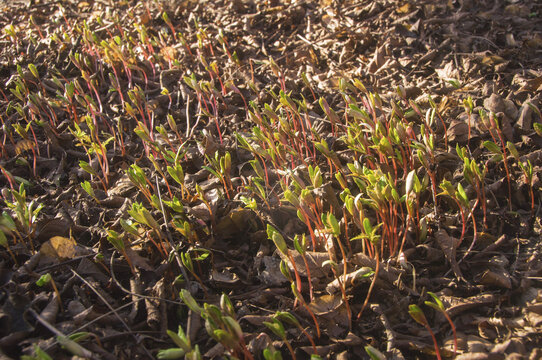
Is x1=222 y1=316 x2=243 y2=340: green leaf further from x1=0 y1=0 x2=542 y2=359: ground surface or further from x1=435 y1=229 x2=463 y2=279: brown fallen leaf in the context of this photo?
x1=435 y1=229 x2=463 y2=279: brown fallen leaf

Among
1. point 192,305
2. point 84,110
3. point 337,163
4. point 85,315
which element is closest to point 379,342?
point 192,305

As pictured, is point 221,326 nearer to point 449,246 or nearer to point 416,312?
point 416,312

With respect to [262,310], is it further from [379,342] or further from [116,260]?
[116,260]

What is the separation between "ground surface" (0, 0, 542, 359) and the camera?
1.47m

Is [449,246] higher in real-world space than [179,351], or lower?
lower

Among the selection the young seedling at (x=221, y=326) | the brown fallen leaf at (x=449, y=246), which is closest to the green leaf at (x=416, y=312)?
the brown fallen leaf at (x=449, y=246)

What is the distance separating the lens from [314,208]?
1738 millimetres

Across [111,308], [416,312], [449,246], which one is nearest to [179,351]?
[111,308]

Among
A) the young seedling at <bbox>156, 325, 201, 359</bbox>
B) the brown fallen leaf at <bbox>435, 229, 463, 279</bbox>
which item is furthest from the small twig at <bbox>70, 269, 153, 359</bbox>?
the brown fallen leaf at <bbox>435, 229, 463, 279</bbox>

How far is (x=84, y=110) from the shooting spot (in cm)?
303

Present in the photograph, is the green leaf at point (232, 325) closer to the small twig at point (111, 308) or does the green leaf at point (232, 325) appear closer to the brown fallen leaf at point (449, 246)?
the small twig at point (111, 308)

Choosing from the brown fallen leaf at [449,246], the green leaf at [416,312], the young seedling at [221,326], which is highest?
the young seedling at [221,326]

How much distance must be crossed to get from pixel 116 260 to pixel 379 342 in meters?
1.13

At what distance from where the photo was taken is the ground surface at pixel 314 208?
1.47 metres
